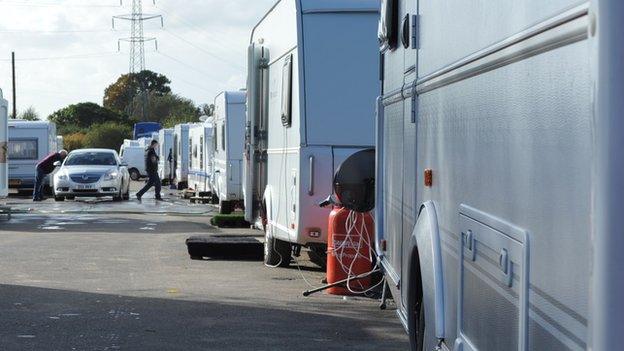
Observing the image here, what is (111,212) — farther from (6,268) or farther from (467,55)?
(467,55)

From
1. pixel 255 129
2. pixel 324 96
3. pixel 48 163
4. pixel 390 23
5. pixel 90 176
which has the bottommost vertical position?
pixel 90 176

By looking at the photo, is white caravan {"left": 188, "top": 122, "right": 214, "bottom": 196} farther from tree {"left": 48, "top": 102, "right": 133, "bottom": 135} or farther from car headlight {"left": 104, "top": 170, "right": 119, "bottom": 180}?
tree {"left": 48, "top": 102, "right": 133, "bottom": 135}

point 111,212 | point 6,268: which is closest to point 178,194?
point 111,212

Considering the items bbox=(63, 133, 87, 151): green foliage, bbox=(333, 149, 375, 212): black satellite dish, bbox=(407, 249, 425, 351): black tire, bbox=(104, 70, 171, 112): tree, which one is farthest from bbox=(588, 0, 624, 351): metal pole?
bbox=(104, 70, 171, 112): tree

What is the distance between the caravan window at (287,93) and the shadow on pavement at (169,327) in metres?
2.91

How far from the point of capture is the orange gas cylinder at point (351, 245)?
1226 cm

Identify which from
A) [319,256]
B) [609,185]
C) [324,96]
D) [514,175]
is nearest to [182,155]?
[319,256]

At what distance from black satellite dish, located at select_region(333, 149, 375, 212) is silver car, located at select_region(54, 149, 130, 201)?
24975mm

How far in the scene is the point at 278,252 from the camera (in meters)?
15.3

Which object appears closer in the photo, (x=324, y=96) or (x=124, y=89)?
(x=324, y=96)

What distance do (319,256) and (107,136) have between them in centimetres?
8931

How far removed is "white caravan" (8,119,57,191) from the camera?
40.8m

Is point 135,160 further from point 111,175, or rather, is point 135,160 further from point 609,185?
point 609,185

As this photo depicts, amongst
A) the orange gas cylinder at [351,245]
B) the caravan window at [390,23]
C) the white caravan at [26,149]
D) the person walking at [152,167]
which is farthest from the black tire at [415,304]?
the white caravan at [26,149]
